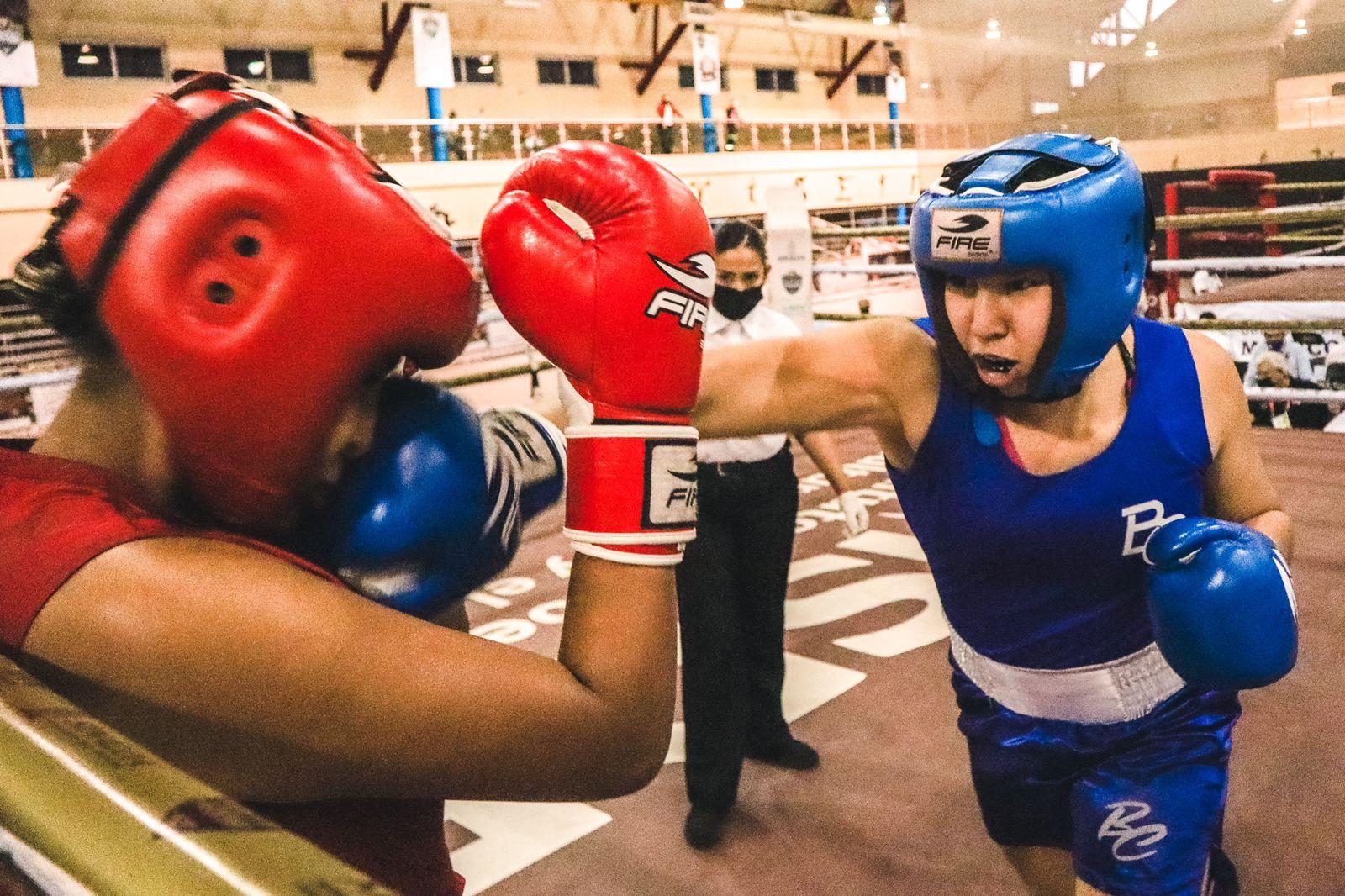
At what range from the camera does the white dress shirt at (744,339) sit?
96.4 inches

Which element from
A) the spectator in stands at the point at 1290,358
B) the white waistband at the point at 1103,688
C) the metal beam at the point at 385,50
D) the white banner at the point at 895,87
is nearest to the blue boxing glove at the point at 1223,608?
the white waistband at the point at 1103,688

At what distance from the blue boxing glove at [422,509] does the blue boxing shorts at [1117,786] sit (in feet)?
2.93

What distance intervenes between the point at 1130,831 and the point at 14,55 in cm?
1220

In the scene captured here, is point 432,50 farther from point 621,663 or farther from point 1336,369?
point 621,663

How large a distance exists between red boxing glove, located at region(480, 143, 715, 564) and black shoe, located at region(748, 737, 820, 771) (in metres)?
1.79

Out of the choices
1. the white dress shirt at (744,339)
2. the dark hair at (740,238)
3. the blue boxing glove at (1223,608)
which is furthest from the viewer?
the dark hair at (740,238)

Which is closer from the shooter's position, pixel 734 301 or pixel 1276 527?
pixel 1276 527

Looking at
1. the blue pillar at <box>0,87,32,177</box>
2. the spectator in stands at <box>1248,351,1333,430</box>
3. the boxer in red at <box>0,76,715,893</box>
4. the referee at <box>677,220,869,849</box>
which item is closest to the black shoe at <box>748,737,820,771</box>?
the referee at <box>677,220,869,849</box>

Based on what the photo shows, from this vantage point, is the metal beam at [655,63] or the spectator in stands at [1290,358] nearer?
the spectator in stands at [1290,358]

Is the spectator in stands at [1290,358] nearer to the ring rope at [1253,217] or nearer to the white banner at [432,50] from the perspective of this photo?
the ring rope at [1253,217]

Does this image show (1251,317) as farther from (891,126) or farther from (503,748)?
(891,126)

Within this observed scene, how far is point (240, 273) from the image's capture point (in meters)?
0.69

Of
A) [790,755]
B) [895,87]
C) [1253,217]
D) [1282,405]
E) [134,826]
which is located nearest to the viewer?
[134,826]

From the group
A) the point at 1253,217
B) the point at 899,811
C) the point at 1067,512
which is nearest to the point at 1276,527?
the point at 1067,512
